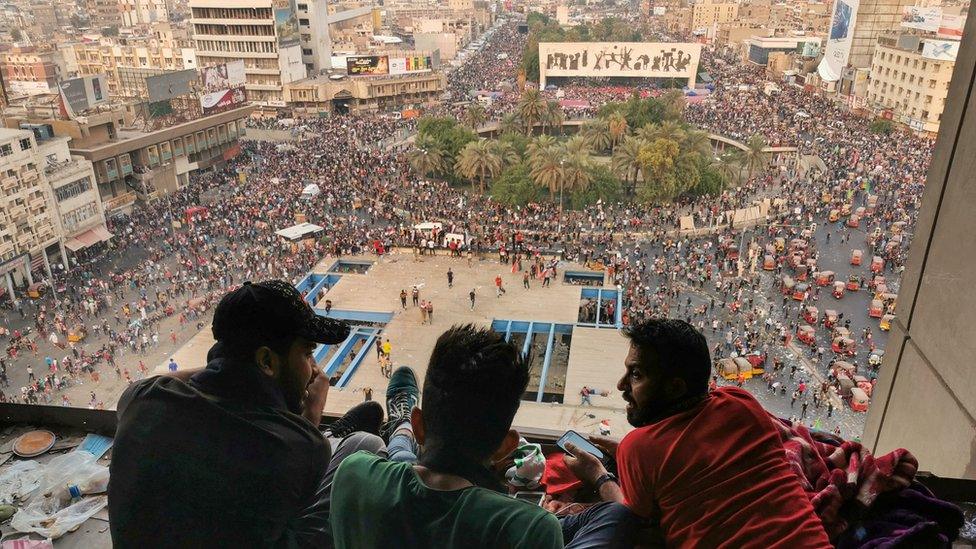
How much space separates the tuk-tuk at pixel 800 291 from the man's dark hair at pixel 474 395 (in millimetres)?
13793

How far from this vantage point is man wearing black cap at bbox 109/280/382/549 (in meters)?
1.51

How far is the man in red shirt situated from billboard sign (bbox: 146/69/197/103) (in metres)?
26.0

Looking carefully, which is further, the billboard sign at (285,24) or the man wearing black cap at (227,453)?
the billboard sign at (285,24)

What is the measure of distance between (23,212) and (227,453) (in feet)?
57.9

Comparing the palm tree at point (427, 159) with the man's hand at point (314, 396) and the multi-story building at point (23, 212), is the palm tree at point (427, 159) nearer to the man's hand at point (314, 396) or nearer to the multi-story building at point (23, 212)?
the multi-story building at point (23, 212)

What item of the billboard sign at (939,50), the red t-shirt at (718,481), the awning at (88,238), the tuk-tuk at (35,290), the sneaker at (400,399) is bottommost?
the tuk-tuk at (35,290)

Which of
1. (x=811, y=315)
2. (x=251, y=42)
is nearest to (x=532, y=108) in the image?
(x=251, y=42)

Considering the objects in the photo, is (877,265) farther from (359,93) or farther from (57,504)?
(359,93)

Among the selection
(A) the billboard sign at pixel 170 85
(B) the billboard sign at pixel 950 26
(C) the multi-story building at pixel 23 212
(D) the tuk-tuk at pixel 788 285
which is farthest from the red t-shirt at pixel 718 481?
(B) the billboard sign at pixel 950 26

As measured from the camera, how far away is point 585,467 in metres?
1.92

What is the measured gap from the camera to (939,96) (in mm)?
24984

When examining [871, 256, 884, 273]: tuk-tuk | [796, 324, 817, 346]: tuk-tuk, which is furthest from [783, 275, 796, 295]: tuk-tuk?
[871, 256, 884, 273]: tuk-tuk

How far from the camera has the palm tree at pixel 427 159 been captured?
79.5 ft

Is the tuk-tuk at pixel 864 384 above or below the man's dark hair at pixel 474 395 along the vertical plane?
below
